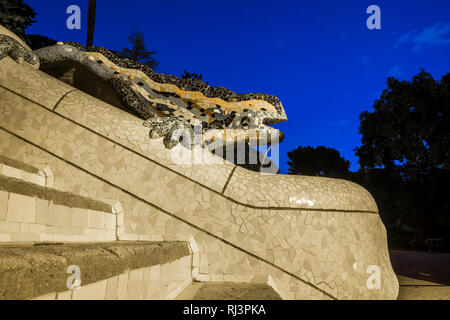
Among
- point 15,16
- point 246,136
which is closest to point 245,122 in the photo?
point 246,136

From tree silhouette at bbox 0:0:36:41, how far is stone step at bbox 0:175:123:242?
9.90m

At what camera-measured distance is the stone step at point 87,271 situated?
1.04 meters

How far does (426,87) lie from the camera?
12.3 meters

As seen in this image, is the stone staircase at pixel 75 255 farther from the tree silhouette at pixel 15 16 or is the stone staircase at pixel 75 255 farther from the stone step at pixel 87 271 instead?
the tree silhouette at pixel 15 16

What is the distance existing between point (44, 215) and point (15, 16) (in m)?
10.6

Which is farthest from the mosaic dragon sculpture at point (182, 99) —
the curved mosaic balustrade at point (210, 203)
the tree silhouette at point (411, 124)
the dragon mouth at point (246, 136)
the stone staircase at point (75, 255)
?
the tree silhouette at point (411, 124)

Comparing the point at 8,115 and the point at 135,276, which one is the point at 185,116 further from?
the point at 135,276

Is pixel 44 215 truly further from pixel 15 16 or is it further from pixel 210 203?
pixel 15 16

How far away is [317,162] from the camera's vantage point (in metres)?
34.9

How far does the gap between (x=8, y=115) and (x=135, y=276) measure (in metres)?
2.74

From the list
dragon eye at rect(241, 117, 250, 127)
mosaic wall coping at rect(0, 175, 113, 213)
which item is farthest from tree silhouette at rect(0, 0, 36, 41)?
mosaic wall coping at rect(0, 175, 113, 213)

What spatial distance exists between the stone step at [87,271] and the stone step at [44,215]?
0.48 meters
